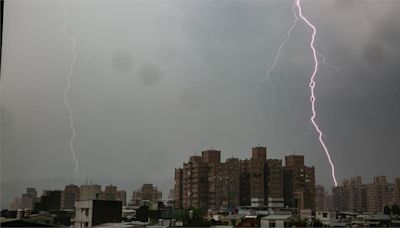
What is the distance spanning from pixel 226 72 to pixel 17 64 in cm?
185

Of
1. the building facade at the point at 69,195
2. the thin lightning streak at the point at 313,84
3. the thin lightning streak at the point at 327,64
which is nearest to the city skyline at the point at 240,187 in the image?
the building facade at the point at 69,195

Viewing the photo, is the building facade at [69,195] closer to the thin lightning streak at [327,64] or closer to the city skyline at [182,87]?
the city skyline at [182,87]

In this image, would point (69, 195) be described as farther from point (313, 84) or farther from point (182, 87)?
point (313, 84)

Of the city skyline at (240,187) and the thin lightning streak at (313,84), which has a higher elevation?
the thin lightning streak at (313,84)

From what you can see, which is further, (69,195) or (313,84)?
(69,195)

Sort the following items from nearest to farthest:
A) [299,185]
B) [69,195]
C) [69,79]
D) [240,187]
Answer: [299,185] → [240,187] → [69,195] → [69,79]

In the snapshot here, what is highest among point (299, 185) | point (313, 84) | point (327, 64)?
point (327, 64)

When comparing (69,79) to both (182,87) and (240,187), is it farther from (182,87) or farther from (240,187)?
(240,187)

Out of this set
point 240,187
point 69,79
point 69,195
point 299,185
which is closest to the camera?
point 299,185

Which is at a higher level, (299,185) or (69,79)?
(69,79)

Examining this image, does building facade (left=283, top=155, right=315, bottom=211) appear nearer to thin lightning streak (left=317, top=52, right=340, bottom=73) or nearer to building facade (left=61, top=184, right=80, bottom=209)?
thin lightning streak (left=317, top=52, right=340, bottom=73)

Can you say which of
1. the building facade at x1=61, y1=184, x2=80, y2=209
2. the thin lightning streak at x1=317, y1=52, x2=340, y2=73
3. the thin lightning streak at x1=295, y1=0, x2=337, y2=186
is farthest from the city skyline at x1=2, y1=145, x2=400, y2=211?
the thin lightning streak at x1=317, y1=52, x2=340, y2=73

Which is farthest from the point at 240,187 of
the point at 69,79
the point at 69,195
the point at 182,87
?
the point at 69,79

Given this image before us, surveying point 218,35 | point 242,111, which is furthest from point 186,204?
point 218,35
